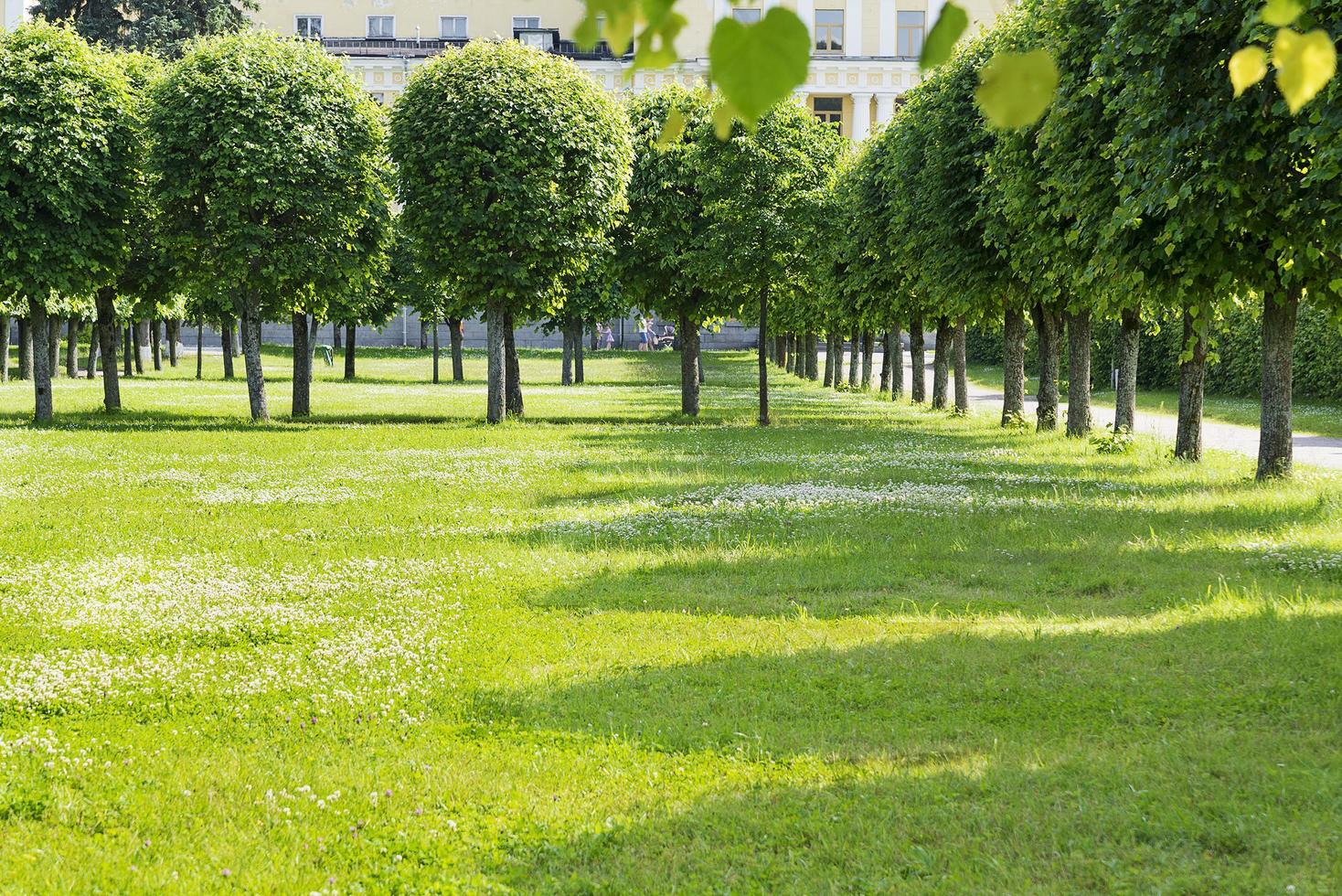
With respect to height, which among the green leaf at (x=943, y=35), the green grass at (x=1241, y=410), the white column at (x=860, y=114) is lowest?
the green grass at (x=1241, y=410)

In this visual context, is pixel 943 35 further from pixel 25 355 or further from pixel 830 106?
pixel 830 106

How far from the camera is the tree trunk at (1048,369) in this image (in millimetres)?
29312

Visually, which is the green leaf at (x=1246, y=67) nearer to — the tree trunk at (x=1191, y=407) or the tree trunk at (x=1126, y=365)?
the tree trunk at (x=1191, y=407)

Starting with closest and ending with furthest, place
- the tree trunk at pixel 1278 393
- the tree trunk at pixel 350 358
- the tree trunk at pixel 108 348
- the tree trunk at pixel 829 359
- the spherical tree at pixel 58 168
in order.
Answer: the tree trunk at pixel 1278 393 → the spherical tree at pixel 58 168 → the tree trunk at pixel 108 348 → the tree trunk at pixel 829 359 → the tree trunk at pixel 350 358

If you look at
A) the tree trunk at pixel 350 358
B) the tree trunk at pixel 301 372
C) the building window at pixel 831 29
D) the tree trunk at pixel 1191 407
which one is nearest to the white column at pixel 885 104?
the building window at pixel 831 29

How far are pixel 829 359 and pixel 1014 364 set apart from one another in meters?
30.7

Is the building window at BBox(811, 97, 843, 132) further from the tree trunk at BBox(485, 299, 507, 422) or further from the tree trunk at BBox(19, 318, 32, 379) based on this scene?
the tree trunk at BBox(485, 299, 507, 422)

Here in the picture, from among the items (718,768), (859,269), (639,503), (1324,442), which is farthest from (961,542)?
(859,269)

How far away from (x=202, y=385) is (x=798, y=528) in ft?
153

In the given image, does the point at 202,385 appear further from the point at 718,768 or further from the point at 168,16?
the point at 718,768

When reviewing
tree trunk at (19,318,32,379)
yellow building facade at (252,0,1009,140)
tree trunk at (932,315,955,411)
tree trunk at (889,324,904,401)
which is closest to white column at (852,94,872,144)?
yellow building facade at (252,0,1009,140)

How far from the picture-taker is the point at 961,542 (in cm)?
1330

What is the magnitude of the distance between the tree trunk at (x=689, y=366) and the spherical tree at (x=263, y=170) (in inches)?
384

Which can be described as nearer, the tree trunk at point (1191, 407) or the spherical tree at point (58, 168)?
the tree trunk at point (1191, 407)
